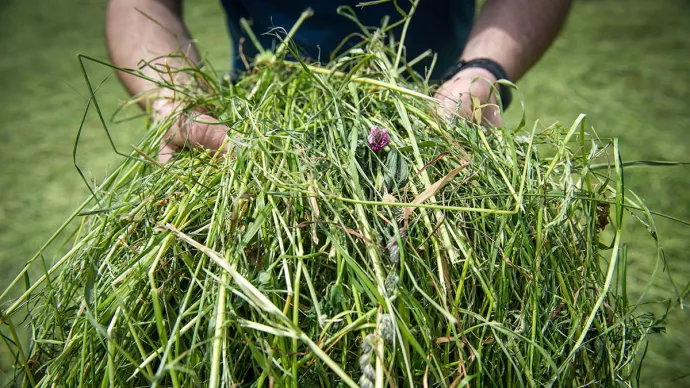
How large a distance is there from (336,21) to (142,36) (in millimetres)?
454

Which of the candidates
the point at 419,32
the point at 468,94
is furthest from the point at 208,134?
the point at 419,32

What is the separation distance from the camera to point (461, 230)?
62cm

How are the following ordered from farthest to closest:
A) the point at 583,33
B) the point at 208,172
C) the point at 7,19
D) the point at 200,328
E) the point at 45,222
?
1. the point at 7,19
2. the point at 583,33
3. the point at 45,222
4. the point at 208,172
5. the point at 200,328

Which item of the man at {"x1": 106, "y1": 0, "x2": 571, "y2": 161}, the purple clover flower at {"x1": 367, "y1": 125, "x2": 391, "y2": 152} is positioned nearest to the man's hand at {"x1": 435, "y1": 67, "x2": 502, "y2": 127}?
the man at {"x1": 106, "y1": 0, "x2": 571, "y2": 161}

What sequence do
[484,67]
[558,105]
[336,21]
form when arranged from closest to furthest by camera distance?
[484,67]
[336,21]
[558,105]

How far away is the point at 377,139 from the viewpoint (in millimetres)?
646

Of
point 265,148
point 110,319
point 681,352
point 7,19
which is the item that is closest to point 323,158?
point 265,148

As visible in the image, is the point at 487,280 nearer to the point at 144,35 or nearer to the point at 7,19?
the point at 144,35

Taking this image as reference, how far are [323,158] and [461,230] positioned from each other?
17cm

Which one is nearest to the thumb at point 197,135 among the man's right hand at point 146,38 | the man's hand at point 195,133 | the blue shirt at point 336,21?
the man's hand at point 195,133

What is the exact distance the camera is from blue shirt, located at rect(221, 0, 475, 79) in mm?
1325

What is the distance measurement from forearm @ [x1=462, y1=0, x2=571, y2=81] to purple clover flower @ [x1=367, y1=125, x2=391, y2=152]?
54cm

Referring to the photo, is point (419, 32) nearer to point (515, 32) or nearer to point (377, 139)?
point (515, 32)

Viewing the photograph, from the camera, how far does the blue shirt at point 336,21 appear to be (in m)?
1.33
